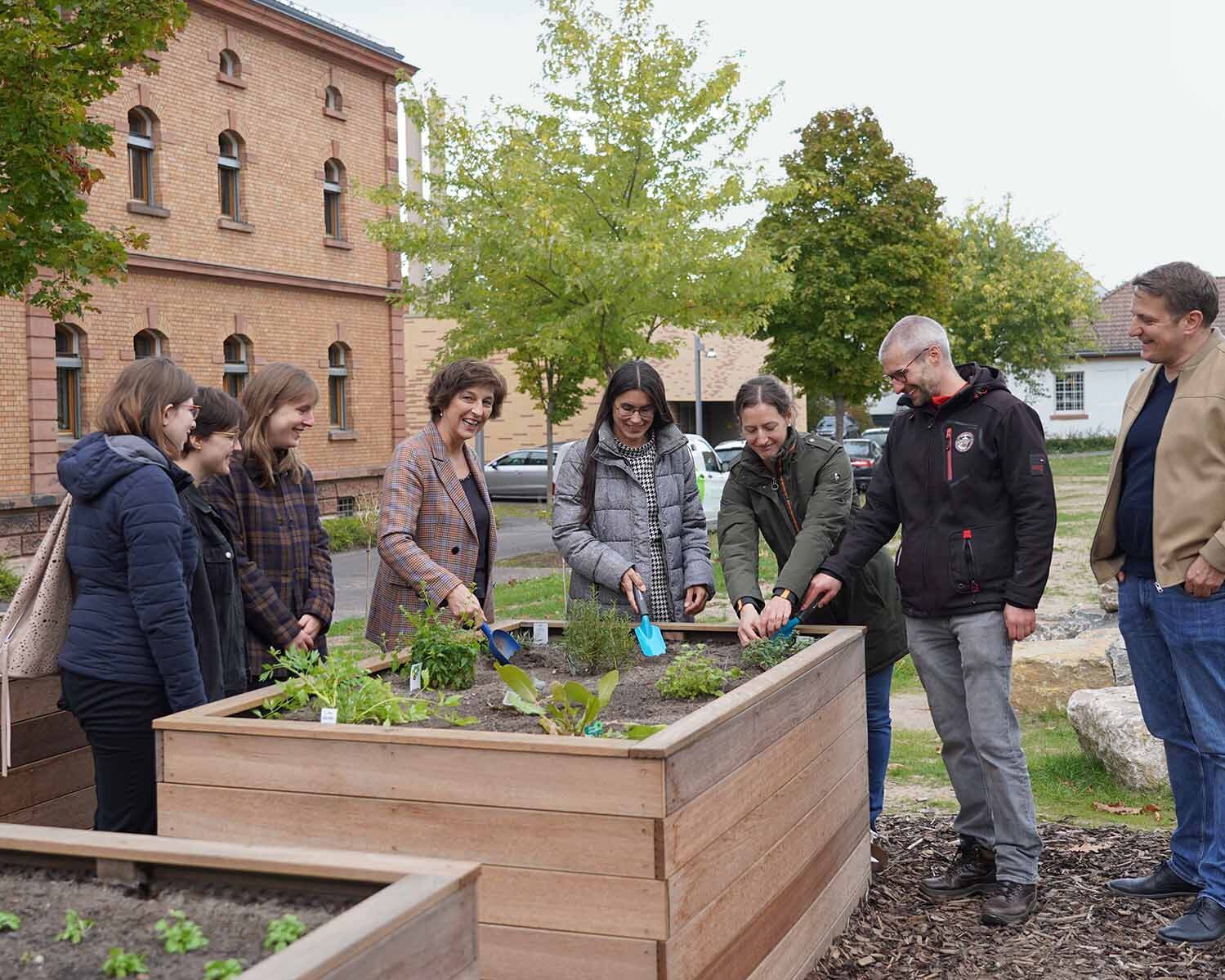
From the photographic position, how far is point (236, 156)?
880 inches

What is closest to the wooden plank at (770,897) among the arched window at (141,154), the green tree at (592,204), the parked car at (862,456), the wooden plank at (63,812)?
the wooden plank at (63,812)

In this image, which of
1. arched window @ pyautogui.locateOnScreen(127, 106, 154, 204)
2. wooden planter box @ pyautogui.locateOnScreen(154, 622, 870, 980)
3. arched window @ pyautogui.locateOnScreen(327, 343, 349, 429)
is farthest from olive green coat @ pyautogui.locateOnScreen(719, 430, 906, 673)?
arched window @ pyautogui.locateOnScreen(327, 343, 349, 429)

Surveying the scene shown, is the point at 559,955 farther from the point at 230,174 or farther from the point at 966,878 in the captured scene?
the point at 230,174

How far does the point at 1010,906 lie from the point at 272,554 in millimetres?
2851

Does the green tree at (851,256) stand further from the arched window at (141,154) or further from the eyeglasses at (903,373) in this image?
the eyeglasses at (903,373)

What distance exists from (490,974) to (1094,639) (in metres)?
6.32

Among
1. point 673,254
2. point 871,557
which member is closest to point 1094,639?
point 871,557

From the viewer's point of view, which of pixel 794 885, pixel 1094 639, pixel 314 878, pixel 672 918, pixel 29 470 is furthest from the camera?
pixel 29 470

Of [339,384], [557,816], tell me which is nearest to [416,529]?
[557,816]

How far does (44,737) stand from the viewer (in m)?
4.55

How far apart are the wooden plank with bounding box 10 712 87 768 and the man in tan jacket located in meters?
3.70

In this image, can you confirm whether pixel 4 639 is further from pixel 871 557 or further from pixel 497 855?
pixel 871 557

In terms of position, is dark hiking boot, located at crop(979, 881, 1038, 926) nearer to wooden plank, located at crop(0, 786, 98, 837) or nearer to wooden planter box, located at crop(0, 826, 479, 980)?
wooden planter box, located at crop(0, 826, 479, 980)

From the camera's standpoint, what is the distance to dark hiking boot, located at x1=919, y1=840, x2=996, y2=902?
15.4 ft
